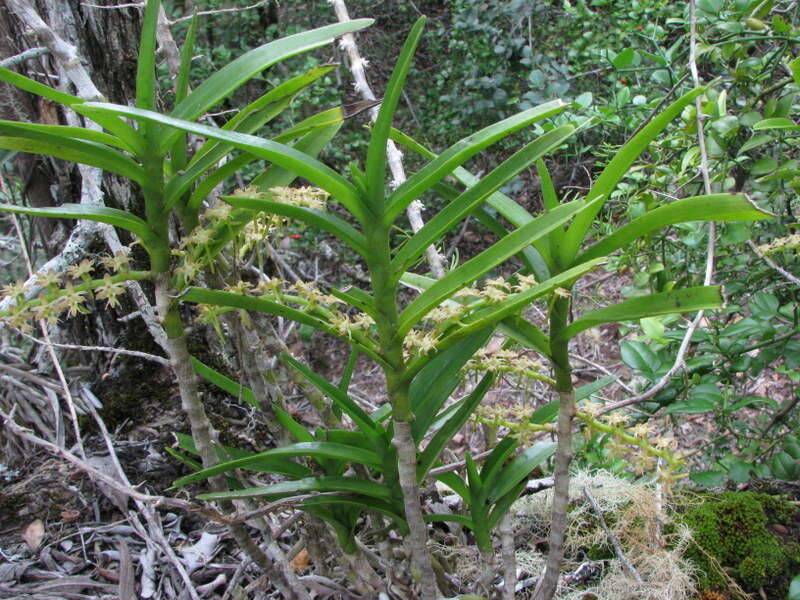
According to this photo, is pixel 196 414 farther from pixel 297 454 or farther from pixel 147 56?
pixel 147 56

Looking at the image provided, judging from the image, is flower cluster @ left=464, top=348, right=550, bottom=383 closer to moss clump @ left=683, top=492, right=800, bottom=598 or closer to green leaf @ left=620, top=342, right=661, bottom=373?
green leaf @ left=620, top=342, right=661, bottom=373

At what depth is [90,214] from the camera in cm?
68

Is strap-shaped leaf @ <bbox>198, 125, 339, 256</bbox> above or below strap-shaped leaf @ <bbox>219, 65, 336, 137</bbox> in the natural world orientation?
below

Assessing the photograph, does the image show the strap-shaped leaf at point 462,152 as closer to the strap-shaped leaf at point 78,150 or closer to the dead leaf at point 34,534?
the strap-shaped leaf at point 78,150

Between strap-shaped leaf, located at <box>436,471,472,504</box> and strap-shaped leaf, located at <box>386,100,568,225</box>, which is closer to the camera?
strap-shaped leaf, located at <box>386,100,568,225</box>

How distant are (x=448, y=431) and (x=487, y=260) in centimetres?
28

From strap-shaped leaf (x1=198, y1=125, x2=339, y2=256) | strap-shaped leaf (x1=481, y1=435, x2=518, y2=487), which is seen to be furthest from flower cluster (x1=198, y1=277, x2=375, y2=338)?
strap-shaped leaf (x1=481, y1=435, x2=518, y2=487)

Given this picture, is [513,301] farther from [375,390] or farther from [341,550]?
[375,390]

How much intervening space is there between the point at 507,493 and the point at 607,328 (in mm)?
2425

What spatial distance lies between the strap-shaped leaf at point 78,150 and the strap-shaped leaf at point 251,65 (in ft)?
0.25

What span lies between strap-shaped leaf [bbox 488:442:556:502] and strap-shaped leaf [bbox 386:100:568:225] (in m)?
0.45

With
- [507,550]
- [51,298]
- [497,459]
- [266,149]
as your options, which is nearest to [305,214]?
[266,149]

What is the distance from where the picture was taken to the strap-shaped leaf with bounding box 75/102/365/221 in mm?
581

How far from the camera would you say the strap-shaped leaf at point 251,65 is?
69 centimetres
